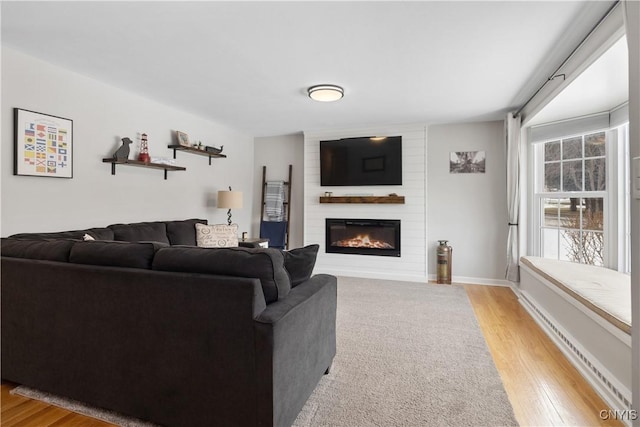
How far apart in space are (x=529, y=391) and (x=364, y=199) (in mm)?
3294

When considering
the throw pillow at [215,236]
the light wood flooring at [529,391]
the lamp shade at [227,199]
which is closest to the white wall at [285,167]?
the lamp shade at [227,199]

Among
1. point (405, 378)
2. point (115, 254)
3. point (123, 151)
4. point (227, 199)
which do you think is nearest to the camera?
point (115, 254)

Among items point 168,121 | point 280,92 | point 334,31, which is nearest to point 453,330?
point 334,31

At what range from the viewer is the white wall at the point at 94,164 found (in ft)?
8.17

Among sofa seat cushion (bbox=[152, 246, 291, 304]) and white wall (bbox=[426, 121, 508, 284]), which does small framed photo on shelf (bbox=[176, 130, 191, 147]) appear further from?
white wall (bbox=[426, 121, 508, 284])

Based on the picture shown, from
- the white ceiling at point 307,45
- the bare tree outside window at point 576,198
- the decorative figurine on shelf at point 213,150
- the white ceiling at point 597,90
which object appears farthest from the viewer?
the decorative figurine on shelf at point 213,150

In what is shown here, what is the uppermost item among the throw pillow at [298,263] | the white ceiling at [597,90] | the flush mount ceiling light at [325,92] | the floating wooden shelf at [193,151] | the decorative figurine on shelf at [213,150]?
the flush mount ceiling light at [325,92]

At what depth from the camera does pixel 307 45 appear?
7.89ft

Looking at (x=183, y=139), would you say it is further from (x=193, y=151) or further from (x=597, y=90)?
(x=597, y=90)

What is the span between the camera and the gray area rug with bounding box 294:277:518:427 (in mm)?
1712

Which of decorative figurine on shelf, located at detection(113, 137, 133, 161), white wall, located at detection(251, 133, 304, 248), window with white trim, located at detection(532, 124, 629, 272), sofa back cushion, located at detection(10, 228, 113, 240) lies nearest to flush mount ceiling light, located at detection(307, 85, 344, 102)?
decorative figurine on shelf, located at detection(113, 137, 133, 161)

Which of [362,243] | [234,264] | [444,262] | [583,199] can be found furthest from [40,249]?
[583,199]

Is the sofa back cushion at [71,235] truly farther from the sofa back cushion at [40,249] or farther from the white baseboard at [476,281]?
the white baseboard at [476,281]

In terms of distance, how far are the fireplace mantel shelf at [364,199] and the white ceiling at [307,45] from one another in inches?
59.9
